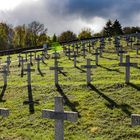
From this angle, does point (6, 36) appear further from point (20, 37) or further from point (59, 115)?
point (59, 115)

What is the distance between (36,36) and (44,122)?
87.4 m

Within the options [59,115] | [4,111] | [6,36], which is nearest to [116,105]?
[59,115]

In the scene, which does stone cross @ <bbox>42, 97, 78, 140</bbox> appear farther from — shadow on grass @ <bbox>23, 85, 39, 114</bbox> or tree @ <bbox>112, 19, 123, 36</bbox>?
tree @ <bbox>112, 19, 123, 36</bbox>

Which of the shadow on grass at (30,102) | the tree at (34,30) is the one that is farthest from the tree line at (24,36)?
the shadow on grass at (30,102)

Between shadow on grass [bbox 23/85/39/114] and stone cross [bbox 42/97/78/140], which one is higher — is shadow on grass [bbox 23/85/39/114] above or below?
below

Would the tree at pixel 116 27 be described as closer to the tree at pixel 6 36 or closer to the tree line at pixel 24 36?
the tree line at pixel 24 36

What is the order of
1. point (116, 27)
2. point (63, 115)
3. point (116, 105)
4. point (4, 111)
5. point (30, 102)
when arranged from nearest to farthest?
point (63, 115) → point (4, 111) → point (116, 105) → point (30, 102) → point (116, 27)

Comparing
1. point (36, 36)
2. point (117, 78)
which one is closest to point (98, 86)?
point (117, 78)

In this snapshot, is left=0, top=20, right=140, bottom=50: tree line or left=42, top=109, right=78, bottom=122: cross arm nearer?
left=42, top=109, right=78, bottom=122: cross arm

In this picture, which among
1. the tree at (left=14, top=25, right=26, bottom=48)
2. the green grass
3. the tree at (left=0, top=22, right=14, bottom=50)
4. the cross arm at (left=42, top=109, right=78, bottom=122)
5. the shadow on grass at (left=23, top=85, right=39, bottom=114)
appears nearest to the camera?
the cross arm at (left=42, top=109, right=78, bottom=122)

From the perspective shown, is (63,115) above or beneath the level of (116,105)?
above

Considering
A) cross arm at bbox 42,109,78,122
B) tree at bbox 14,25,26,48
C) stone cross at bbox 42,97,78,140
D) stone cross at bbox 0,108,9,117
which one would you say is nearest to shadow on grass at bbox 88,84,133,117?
stone cross at bbox 42,97,78,140

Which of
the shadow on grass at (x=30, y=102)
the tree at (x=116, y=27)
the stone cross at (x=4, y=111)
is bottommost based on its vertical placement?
the shadow on grass at (x=30, y=102)

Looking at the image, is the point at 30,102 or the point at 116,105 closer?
the point at 116,105
